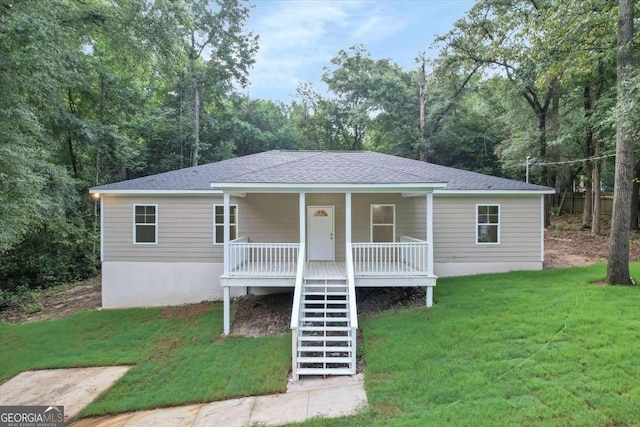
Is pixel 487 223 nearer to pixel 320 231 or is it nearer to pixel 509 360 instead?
pixel 320 231

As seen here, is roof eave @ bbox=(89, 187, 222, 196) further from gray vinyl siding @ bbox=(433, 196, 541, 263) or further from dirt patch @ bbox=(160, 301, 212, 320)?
gray vinyl siding @ bbox=(433, 196, 541, 263)

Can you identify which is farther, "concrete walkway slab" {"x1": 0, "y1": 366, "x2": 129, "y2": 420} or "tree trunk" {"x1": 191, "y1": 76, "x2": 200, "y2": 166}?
"tree trunk" {"x1": 191, "y1": 76, "x2": 200, "y2": 166}

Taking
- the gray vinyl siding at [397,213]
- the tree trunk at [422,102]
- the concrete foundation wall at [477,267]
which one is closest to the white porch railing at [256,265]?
the gray vinyl siding at [397,213]

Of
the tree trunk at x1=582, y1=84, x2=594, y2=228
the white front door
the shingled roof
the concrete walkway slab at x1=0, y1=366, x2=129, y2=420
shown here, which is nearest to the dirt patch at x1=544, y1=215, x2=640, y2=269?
the tree trunk at x1=582, y1=84, x2=594, y2=228

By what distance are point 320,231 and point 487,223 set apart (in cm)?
515

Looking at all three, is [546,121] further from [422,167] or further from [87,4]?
[87,4]

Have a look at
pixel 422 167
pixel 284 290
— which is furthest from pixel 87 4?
pixel 422 167

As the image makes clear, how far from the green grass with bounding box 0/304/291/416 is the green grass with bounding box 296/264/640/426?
1.97 meters

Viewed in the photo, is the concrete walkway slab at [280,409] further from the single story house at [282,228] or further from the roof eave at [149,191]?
the roof eave at [149,191]

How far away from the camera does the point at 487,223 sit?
36.0 feet

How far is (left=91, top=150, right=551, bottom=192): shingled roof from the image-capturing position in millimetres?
8609

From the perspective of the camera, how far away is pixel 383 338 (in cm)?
708

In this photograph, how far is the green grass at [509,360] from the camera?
438 cm

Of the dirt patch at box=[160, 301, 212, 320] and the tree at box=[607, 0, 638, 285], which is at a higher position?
the tree at box=[607, 0, 638, 285]
